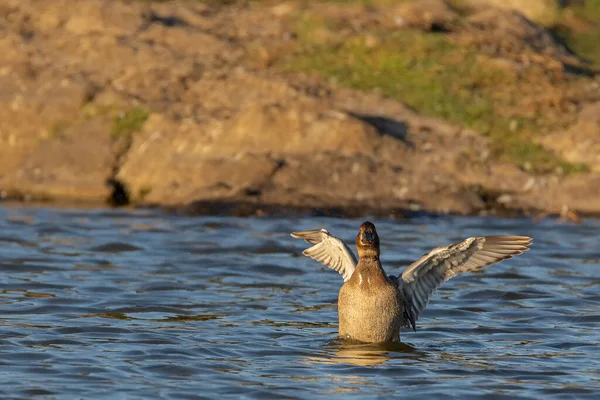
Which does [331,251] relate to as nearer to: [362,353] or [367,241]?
[367,241]

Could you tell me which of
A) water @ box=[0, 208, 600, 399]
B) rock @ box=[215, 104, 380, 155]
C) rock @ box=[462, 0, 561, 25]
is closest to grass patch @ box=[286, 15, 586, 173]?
rock @ box=[215, 104, 380, 155]

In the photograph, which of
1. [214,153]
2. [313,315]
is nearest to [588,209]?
[214,153]

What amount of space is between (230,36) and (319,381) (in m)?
12.9

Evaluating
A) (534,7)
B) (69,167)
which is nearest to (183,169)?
(69,167)

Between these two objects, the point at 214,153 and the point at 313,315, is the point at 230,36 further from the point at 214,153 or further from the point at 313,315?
the point at 313,315

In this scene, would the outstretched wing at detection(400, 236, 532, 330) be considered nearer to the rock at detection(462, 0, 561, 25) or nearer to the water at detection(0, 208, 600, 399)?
the water at detection(0, 208, 600, 399)

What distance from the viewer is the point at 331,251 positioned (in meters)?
11.0

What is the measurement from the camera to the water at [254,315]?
9039mm

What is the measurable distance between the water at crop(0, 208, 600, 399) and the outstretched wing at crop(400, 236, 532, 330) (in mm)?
417

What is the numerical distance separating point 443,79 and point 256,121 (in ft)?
11.8

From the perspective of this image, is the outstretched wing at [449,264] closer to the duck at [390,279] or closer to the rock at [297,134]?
the duck at [390,279]

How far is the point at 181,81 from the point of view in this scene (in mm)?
19734

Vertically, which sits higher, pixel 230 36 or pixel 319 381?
pixel 230 36

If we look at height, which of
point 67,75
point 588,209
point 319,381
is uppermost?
point 67,75
